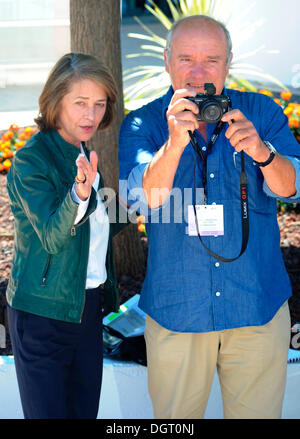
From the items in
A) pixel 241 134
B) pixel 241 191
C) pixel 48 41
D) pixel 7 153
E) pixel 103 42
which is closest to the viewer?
pixel 241 134

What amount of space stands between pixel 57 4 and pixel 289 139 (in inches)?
261

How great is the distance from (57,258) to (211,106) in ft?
2.53

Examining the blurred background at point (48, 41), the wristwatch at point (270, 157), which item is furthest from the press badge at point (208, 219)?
the blurred background at point (48, 41)

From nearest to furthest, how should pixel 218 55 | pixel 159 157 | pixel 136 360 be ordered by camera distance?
pixel 159 157
pixel 218 55
pixel 136 360

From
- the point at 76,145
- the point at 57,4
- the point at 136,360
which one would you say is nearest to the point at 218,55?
the point at 76,145

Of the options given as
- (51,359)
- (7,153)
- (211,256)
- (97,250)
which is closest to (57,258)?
(97,250)

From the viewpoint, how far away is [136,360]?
Answer: 9.43 feet

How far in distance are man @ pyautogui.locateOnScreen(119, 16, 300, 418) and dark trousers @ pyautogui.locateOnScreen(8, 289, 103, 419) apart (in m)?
0.25

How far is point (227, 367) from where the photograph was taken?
224 cm

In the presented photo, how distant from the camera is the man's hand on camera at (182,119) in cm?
191

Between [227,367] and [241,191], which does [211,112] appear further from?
[227,367]

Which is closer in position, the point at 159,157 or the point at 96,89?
the point at 159,157

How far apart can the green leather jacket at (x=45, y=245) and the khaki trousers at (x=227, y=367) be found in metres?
0.36

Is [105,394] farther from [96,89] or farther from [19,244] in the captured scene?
[96,89]
